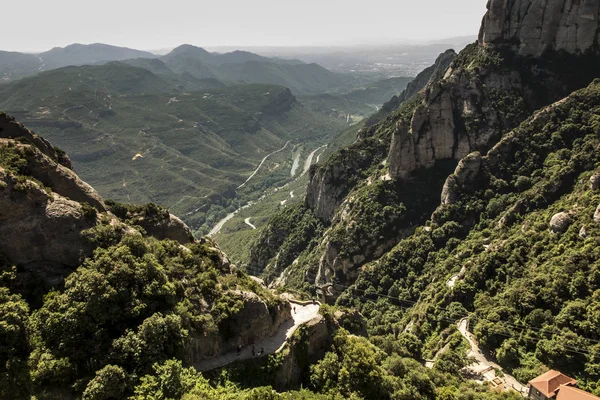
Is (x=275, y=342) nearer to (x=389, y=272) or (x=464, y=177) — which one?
(x=389, y=272)

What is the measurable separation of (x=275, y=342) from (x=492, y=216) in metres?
67.9

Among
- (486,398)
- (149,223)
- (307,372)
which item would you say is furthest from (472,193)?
(149,223)

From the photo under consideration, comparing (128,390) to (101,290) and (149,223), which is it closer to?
(101,290)

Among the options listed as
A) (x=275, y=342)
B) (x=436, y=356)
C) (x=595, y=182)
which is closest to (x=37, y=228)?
(x=275, y=342)

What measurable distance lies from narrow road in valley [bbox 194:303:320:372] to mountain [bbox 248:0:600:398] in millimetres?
13665

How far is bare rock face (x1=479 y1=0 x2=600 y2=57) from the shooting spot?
3684 inches

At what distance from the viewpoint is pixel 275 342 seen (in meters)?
42.3

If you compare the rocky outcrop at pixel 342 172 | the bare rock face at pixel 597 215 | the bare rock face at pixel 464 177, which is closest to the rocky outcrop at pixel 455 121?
the bare rock face at pixel 464 177

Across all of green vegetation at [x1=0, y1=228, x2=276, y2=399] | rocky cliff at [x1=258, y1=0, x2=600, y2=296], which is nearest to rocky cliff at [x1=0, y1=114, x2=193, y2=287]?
green vegetation at [x1=0, y1=228, x2=276, y2=399]

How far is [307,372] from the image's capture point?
Result: 42438 mm

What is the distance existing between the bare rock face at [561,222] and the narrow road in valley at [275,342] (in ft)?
152

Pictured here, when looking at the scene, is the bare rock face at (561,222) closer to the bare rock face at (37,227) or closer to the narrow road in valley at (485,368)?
the narrow road in valley at (485,368)

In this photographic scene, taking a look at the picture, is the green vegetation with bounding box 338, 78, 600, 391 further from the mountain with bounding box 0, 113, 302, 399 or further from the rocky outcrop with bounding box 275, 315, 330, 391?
the mountain with bounding box 0, 113, 302, 399

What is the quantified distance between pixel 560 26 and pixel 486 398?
9878cm
